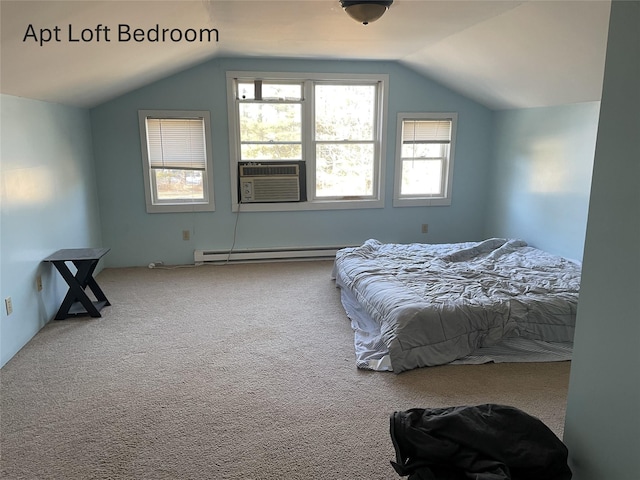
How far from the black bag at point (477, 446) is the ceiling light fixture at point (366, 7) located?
2253 millimetres

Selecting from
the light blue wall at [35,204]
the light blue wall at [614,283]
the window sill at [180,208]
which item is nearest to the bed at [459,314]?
the light blue wall at [614,283]

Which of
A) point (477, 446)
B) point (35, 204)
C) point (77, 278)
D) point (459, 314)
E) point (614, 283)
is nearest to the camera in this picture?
point (614, 283)

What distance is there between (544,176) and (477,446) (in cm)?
384

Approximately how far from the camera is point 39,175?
332 cm

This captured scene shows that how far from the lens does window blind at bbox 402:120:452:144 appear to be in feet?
16.9

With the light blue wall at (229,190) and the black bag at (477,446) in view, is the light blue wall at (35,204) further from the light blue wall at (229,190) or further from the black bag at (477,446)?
the black bag at (477,446)

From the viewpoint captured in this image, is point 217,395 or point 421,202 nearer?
point 217,395

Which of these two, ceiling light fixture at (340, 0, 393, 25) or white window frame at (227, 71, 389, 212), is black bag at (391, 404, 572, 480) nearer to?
ceiling light fixture at (340, 0, 393, 25)

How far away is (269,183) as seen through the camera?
4.96 m

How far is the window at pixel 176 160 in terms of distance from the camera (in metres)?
4.71

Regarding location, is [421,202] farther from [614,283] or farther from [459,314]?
[614,283]

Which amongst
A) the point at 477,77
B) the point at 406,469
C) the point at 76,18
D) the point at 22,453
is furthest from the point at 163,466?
the point at 477,77

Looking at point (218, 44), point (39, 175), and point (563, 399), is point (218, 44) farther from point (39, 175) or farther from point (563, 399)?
point (563, 399)

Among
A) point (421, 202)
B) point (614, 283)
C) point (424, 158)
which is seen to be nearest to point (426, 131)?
point (424, 158)
